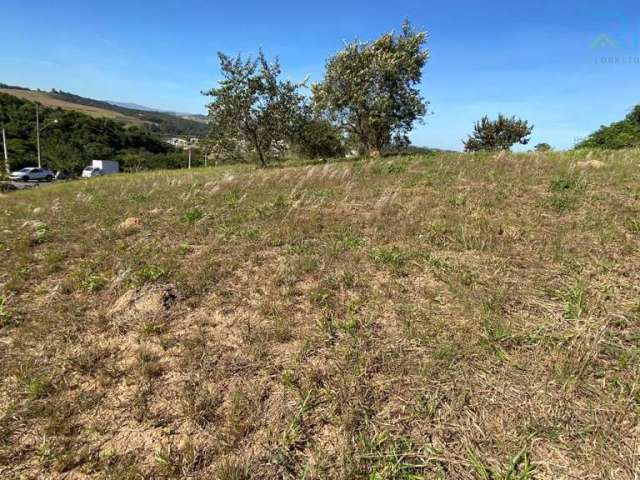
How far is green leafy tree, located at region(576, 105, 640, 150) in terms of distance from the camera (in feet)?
102

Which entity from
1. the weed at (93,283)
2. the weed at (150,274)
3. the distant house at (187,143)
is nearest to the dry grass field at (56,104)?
the distant house at (187,143)

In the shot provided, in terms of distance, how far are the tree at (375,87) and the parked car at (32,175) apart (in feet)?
138

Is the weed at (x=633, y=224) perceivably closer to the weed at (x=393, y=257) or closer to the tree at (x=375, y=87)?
the weed at (x=393, y=257)

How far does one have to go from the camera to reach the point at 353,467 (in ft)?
7.02

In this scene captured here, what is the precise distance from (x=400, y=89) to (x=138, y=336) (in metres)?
22.9

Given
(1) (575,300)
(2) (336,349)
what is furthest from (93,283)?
(1) (575,300)

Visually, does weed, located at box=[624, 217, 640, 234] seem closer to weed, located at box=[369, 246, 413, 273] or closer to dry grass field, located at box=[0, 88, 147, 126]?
weed, located at box=[369, 246, 413, 273]

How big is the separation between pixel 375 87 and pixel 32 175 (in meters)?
46.4

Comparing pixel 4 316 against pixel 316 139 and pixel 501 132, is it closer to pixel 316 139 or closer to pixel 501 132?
pixel 316 139

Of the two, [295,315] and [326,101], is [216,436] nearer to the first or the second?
[295,315]

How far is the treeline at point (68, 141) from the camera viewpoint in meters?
60.4

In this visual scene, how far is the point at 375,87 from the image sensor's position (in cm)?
2125

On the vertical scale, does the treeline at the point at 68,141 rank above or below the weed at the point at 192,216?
above

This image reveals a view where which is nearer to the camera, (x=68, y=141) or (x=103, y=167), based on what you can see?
(x=103, y=167)
